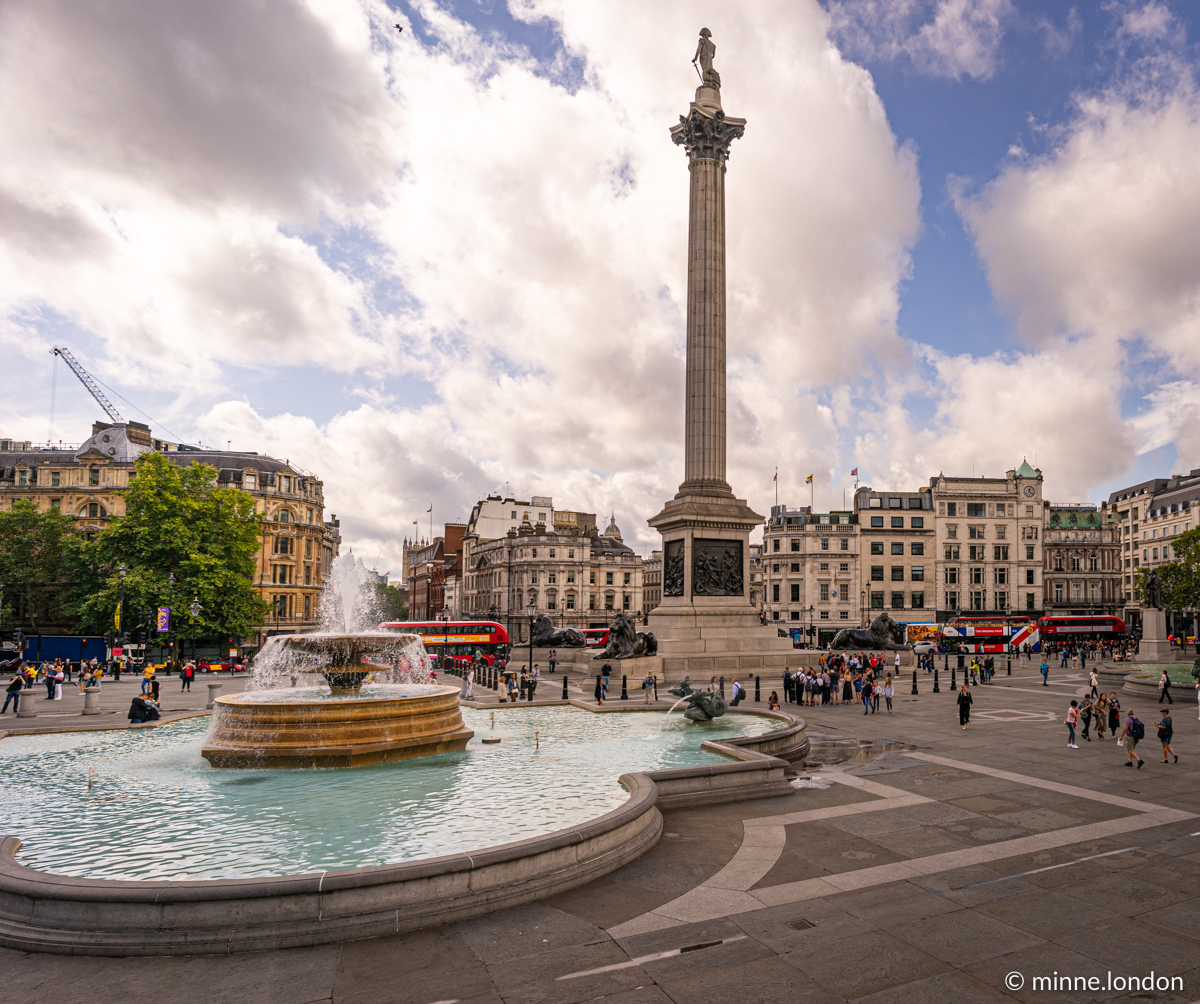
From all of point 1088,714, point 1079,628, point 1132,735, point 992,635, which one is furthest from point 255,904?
point 1079,628

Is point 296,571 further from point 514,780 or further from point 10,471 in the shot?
point 514,780

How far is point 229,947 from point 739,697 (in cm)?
1928

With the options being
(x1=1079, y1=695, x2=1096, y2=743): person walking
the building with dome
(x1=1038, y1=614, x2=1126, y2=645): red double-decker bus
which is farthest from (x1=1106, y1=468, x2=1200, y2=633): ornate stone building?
(x1=1079, y1=695, x2=1096, y2=743): person walking

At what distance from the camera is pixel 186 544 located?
5066 centimetres

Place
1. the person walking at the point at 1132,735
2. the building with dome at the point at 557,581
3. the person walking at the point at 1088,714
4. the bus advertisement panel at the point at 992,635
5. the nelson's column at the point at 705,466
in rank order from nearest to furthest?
the person walking at the point at 1132,735
the person walking at the point at 1088,714
the nelson's column at the point at 705,466
the bus advertisement panel at the point at 992,635
the building with dome at the point at 557,581

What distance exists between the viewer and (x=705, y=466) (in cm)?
4266

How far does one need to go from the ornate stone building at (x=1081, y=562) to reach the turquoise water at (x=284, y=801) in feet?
311

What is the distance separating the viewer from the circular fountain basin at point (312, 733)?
48.7ft

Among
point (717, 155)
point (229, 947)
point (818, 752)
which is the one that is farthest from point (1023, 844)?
point (717, 155)

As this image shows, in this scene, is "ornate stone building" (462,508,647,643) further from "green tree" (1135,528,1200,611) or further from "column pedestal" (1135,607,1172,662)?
"column pedestal" (1135,607,1172,662)

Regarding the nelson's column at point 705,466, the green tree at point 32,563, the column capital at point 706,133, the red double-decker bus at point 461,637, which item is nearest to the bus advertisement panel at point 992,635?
the nelson's column at point 705,466

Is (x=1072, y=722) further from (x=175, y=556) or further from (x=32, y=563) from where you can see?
(x=32, y=563)

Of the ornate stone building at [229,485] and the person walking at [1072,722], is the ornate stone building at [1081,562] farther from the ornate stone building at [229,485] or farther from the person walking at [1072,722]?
the ornate stone building at [229,485]

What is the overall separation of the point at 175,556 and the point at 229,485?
963 inches
